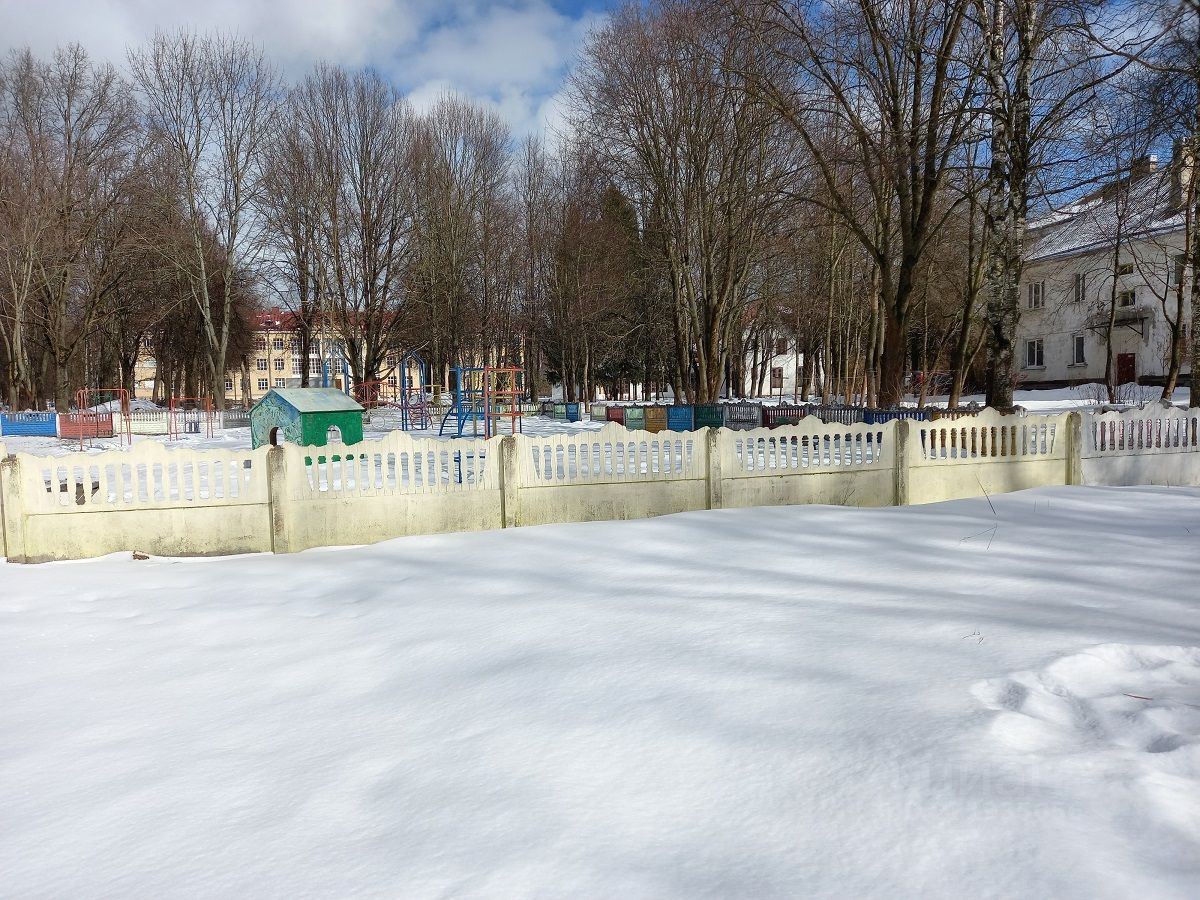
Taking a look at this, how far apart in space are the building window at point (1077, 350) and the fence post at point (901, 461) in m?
42.7

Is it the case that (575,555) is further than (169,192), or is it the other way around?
(169,192)

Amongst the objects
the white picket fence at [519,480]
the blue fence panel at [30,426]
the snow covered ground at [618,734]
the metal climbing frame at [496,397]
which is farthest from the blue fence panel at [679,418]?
the blue fence panel at [30,426]

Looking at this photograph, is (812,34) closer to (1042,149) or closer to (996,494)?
(1042,149)

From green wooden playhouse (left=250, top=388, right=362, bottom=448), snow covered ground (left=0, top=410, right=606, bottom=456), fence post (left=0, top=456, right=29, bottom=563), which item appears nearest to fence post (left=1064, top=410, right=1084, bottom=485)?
fence post (left=0, top=456, right=29, bottom=563)

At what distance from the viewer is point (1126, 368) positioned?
41.2m

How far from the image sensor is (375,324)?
3928 cm

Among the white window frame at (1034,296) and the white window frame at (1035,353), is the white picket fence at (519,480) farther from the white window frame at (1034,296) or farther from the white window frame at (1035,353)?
the white window frame at (1035,353)

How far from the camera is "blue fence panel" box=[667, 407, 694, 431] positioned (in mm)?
24953

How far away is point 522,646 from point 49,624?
3.51 meters

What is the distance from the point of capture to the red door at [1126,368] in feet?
134

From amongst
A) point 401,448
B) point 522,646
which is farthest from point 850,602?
point 401,448

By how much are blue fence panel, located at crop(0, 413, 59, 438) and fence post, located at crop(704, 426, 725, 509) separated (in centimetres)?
3066

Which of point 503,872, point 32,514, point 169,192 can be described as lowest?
point 503,872

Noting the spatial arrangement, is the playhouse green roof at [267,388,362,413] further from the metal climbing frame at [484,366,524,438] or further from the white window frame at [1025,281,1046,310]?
the white window frame at [1025,281,1046,310]
